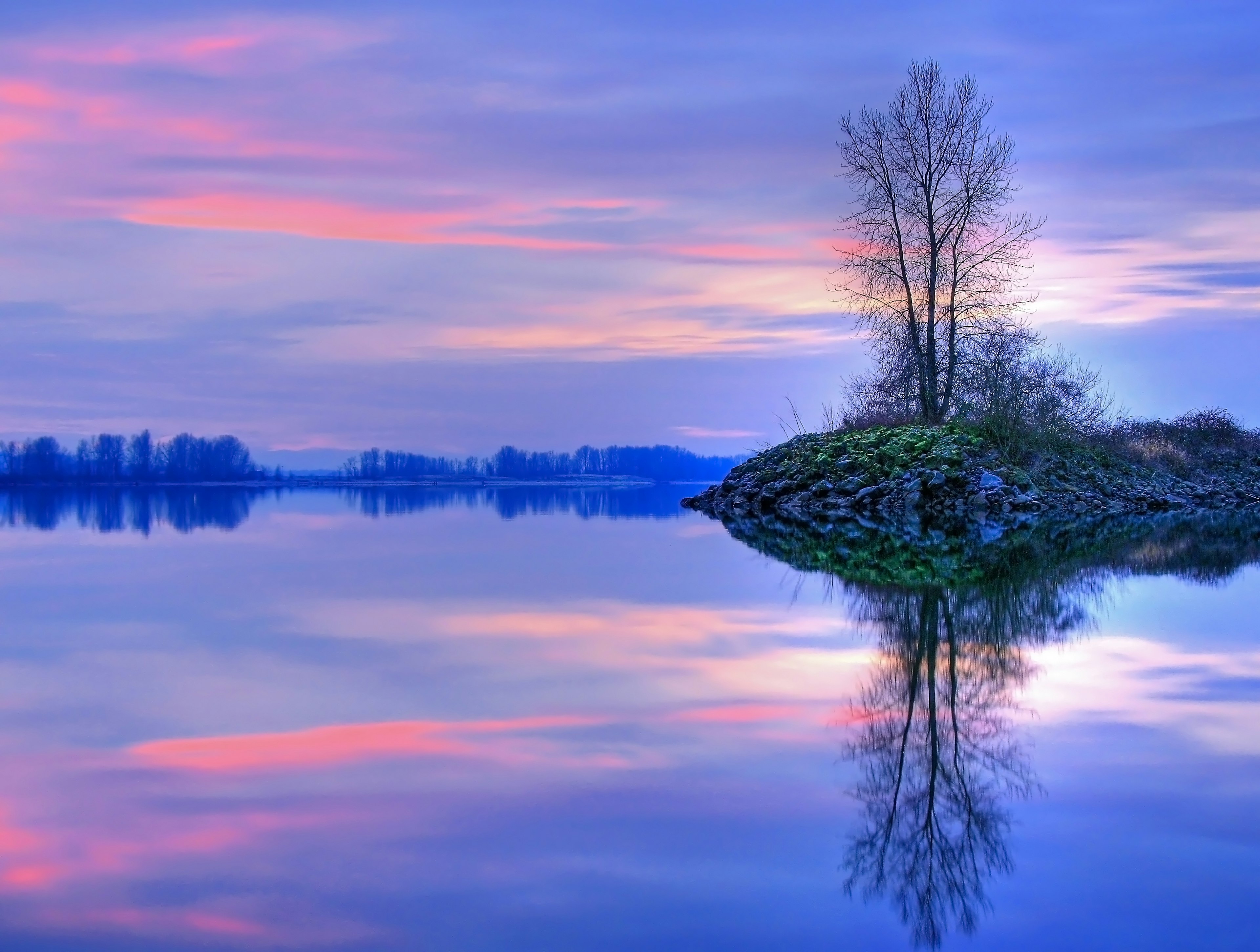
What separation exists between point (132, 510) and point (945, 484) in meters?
22.3

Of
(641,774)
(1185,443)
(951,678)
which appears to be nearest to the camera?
(641,774)

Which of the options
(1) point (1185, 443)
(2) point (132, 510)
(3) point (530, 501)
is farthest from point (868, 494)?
(2) point (132, 510)

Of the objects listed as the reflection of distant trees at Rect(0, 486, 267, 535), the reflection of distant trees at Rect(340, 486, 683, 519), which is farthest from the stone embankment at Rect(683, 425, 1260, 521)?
the reflection of distant trees at Rect(0, 486, 267, 535)

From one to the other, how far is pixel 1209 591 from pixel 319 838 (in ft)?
25.7

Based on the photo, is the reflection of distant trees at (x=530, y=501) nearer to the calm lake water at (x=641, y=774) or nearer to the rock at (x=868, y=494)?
the rock at (x=868, y=494)

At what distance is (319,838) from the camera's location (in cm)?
329

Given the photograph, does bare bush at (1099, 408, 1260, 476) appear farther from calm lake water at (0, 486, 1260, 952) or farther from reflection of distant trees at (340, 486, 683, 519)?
calm lake water at (0, 486, 1260, 952)

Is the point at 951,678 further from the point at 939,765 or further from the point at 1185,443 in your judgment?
the point at 1185,443

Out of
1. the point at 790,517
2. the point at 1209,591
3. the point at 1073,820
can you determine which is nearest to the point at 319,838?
the point at 1073,820

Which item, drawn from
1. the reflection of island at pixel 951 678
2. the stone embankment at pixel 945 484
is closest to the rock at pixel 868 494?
the stone embankment at pixel 945 484

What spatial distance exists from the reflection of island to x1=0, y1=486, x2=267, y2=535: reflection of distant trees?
1386 cm

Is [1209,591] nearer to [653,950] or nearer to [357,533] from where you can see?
[653,950]

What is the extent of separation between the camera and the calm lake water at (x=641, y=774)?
9.19ft

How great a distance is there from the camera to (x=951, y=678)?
5.31m
